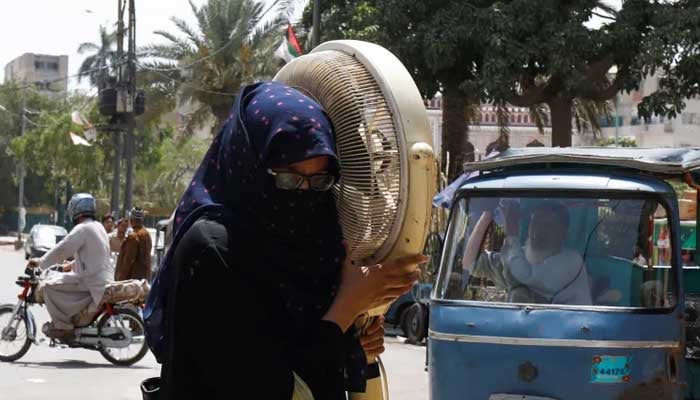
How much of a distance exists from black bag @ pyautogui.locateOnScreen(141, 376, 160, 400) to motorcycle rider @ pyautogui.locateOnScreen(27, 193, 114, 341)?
31.6ft

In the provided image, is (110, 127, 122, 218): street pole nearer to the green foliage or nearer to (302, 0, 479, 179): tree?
(302, 0, 479, 179): tree

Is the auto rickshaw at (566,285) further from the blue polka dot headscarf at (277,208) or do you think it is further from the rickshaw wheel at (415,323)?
the rickshaw wheel at (415,323)

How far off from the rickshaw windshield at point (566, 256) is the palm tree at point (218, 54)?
87.6 ft

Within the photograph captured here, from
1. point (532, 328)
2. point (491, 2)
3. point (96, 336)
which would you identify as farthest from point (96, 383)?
point (491, 2)

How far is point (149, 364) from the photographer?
42.3 feet

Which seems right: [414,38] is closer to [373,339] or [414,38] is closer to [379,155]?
[373,339]

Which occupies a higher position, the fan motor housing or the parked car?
the fan motor housing

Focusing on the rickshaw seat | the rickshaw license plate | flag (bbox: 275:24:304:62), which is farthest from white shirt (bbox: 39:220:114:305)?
flag (bbox: 275:24:304:62)

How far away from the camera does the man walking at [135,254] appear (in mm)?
15586

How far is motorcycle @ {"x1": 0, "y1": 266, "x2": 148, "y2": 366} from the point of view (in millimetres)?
12414

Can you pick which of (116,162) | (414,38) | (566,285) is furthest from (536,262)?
(116,162)

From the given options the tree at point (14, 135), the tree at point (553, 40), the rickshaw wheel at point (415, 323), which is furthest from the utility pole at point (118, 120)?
the tree at point (14, 135)

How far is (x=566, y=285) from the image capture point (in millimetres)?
7738

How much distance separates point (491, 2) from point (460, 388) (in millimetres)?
12334
